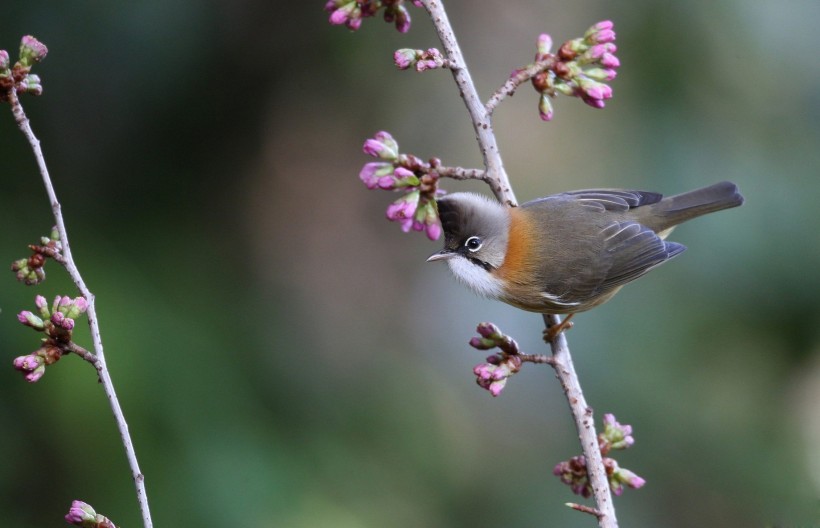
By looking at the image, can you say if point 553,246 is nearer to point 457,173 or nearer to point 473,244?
point 473,244

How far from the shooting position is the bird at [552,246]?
129 inches

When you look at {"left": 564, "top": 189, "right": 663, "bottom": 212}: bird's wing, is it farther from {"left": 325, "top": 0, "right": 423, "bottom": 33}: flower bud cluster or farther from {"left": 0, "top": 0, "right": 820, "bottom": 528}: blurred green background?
{"left": 0, "top": 0, "right": 820, "bottom": 528}: blurred green background

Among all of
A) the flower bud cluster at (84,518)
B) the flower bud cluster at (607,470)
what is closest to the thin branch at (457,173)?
the flower bud cluster at (607,470)

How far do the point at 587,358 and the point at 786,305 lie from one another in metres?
1.39

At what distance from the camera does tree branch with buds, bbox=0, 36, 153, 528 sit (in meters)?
2.18

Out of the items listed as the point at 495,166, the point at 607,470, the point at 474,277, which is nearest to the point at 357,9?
the point at 495,166

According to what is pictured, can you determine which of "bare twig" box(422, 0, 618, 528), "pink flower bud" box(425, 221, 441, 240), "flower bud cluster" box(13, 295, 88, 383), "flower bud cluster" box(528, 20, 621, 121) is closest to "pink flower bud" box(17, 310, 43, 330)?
"flower bud cluster" box(13, 295, 88, 383)

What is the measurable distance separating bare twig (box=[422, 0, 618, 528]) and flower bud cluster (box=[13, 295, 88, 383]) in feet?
4.16

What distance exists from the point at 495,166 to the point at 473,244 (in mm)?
596

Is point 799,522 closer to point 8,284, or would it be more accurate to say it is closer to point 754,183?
point 8,284

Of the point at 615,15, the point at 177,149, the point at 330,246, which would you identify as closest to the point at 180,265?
the point at 177,149

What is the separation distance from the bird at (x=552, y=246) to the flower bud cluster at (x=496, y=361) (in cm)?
53

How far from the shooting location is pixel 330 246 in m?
7.19

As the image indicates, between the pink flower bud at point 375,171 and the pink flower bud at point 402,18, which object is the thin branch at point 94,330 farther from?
the pink flower bud at point 402,18
